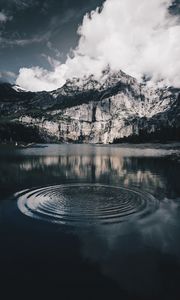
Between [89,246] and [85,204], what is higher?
[85,204]

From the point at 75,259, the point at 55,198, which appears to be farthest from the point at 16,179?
the point at 75,259

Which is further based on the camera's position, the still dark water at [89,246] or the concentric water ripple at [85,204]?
the concentric water ripple at [85,204]

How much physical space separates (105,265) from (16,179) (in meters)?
36.5

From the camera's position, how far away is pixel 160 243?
19.6m

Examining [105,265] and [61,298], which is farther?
[105,265]

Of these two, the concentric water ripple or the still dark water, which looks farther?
the concentric water ripple

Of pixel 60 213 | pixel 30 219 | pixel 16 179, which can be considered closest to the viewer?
pixel 30 219

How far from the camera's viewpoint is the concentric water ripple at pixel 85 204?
83.0ft

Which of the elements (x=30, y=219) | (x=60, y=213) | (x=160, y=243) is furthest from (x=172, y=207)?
(x=30, y=219)

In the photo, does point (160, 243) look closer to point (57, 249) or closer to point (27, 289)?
point (57, 249)

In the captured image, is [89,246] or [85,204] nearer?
[89,246]

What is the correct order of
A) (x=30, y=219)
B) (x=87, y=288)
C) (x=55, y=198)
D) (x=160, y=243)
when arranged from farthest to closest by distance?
Answer: (x=55, y=198) → (x=30, y=219) → (x=160, y=243) → (x=87, y=288)

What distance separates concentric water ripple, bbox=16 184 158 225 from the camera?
83.0 feet

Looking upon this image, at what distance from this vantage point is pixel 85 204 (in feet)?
99.6
